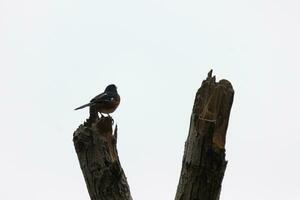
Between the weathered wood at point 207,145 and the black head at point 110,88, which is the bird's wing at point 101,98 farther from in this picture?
the weathered wood at point 207,145

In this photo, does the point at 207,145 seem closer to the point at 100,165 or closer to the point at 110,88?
the point at 100,165

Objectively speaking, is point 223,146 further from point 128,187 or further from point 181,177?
point 128,187

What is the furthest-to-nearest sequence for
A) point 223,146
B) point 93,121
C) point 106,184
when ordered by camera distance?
point 93,121, point 106,184, point 223,146

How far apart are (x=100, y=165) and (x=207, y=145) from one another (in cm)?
129

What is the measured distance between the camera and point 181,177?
6.73m

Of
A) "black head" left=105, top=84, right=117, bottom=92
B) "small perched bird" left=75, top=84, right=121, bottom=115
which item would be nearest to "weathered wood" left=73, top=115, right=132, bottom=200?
"small perched bird" left=75, top=84, right=121, bottom=115

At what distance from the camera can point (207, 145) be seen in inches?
256

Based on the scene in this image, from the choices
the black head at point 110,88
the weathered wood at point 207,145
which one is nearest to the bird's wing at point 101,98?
the black head at point 110,88

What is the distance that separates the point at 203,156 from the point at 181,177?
15.4 inches

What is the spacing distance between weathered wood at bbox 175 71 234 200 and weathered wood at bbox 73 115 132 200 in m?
0.75

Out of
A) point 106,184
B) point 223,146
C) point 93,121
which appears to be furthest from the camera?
point 93,121

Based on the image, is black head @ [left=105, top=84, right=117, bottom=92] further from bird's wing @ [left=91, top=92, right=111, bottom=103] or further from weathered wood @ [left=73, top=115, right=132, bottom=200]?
weathered wood @ [left=73, top=115, right=132, bottom=200]

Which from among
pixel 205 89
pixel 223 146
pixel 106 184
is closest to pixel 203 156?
pixel 223 146

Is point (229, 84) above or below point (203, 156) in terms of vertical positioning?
above
